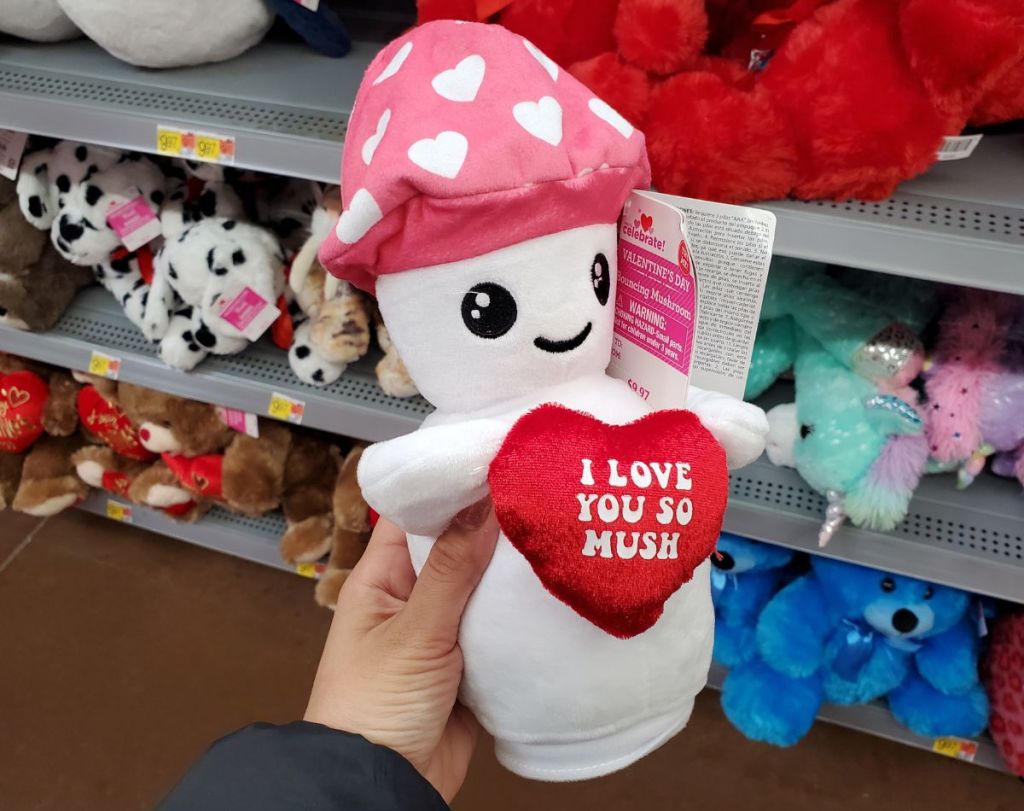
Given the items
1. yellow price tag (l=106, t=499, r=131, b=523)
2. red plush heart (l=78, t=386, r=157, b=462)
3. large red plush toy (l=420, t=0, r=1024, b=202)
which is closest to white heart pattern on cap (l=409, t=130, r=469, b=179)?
large red plush toy (l=420, t=0, r=1024, b=202)

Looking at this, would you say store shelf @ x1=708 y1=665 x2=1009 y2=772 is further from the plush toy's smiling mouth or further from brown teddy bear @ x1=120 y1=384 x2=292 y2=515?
the plush toy's smiling mouth

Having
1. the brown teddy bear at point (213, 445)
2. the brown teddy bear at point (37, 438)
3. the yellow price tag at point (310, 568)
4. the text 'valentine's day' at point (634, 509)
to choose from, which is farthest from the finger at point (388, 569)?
the brown teddy bear at point (37, 438)

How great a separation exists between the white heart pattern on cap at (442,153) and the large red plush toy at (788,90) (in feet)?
1.31

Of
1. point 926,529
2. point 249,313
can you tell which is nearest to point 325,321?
point 249,313

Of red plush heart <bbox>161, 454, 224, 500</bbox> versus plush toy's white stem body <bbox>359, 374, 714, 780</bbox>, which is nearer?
plush toy's white stem body <bbox>359, 374, 714, 780</bbox>

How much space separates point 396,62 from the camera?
0.62 m

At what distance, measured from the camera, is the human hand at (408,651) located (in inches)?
26.7

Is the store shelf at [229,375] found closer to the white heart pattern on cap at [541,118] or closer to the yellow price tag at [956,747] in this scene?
the white heart pattern on cap at [541,118]

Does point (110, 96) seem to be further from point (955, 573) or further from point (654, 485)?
point (955, 573)

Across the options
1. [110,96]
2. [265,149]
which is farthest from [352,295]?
[110,96]

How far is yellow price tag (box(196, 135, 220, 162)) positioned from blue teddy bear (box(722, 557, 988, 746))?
3.61 ft

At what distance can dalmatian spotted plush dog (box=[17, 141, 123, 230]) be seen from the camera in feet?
4.82

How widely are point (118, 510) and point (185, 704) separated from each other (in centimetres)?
54

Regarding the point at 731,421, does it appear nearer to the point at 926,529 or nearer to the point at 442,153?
the point at 442,153
